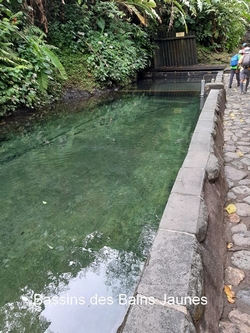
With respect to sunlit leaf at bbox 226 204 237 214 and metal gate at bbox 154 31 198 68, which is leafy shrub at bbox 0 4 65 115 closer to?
sunlit leaf at bbox 226 204 237 214

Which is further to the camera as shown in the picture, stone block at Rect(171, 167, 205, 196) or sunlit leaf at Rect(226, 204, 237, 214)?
sunlit leaf at Rect(226, 204, 237, 214)

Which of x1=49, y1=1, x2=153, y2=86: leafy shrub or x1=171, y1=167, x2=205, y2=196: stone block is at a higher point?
x1=49, y1=1, x2=153, y2=86: leafy shrub

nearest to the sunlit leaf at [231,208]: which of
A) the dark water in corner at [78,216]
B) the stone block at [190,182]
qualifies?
the stone block at [190,182]

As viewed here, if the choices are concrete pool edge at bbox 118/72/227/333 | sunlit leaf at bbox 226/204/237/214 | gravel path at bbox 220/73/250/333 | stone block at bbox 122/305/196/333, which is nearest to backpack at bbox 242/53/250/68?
gravel path at bbox 220/73/250/333

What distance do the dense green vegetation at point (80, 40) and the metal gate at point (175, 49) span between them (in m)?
0.57

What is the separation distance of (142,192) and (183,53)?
12147 mm

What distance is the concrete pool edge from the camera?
1.24 m

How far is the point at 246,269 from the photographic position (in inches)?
74.3

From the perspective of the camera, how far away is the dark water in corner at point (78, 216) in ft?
6.16

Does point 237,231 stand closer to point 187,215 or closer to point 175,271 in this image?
point 187,215

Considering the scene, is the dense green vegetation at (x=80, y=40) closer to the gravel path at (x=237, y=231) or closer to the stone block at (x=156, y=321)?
the gravel path at (x=237, y=231)

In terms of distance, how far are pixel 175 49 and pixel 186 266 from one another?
1378 cm

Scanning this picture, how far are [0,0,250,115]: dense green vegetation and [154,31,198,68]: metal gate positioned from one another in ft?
1.88

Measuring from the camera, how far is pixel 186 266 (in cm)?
149
